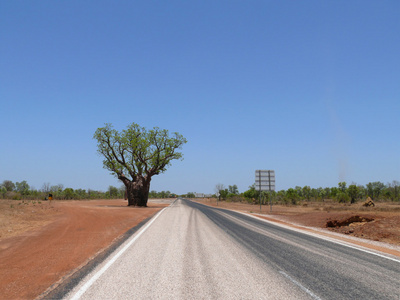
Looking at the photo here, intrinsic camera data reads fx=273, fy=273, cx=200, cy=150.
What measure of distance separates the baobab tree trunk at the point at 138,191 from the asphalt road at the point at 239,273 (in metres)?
32.0

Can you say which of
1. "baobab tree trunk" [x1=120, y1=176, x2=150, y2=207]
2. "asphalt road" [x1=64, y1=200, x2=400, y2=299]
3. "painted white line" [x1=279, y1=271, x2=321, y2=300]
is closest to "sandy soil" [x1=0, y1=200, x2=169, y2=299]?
"asphalt road" [x1=64, y1=200, x2=400, y2=299]

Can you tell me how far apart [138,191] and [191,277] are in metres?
36.6

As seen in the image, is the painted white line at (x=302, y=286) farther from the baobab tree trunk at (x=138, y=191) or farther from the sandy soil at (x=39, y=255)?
the baobab tree trunk at (x=138, y=191)

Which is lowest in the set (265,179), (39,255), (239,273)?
(39,255)

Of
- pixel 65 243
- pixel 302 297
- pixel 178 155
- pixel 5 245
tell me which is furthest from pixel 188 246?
pixel 178 155

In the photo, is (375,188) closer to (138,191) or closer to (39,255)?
(138,191)

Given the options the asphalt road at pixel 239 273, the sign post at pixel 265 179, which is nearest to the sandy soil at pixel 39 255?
the asphalt road at pixel 239 273

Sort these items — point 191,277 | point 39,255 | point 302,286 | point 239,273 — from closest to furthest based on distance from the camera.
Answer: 1. point 302,286
2. point 191,277
3. point 239,273
4. point 39,255

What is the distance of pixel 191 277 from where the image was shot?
5.90m

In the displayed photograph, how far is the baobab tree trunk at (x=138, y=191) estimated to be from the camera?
40844mm

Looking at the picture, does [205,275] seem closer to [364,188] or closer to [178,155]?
[178,155]

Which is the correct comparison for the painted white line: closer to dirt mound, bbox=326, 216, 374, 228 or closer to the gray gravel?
the gray gravel

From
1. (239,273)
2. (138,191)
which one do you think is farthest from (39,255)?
(138,191)

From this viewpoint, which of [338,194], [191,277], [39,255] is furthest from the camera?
[338,194]
